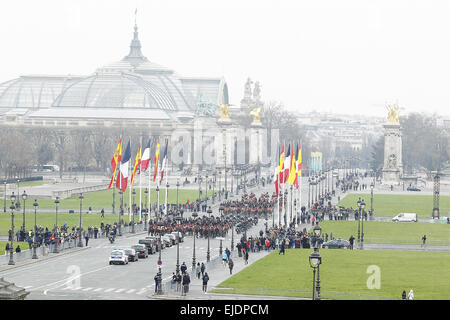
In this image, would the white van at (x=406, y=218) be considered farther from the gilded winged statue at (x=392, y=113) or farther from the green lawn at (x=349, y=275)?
the gilded winged statue at (x=392, y=113)

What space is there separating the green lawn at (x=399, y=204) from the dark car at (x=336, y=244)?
30293mm

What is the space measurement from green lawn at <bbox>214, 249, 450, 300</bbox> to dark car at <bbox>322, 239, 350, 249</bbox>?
2.34 meters

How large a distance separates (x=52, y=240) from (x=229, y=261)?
1462 cm

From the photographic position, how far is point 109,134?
620 feet

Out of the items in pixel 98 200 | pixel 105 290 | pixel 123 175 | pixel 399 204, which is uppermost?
pixel 123 175

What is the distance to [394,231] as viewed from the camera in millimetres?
81125

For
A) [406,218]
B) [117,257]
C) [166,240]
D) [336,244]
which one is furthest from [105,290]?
[406,218]

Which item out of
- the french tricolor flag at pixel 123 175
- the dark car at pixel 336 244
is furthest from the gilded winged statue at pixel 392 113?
the dark car at pixel 336 244

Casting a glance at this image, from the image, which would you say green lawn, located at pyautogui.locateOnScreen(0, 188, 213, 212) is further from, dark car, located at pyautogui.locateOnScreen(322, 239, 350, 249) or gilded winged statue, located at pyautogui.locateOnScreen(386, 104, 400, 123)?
gilded winged statue, located at pyautogui.locateOnScreen(386, 104, 400, 123)

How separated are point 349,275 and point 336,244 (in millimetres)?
15937

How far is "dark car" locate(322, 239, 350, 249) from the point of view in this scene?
6781 cm

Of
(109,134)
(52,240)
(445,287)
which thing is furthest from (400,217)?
(109,134)

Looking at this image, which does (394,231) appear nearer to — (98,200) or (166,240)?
(166,240)
